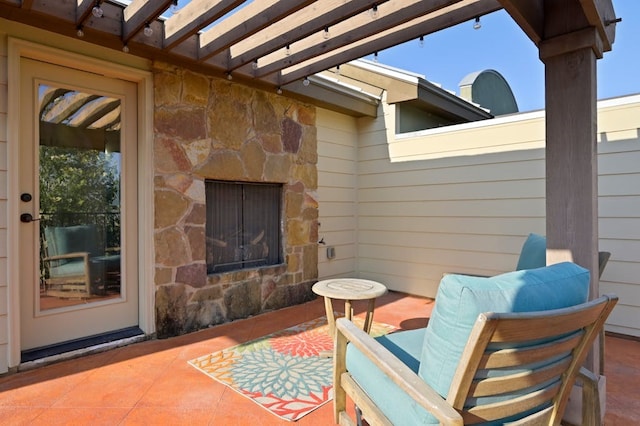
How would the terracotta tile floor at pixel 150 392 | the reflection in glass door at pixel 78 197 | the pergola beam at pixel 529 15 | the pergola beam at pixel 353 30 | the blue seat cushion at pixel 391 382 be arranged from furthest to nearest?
the reflection in glass door at pixel 78 197, the pergola beam at pixel 353 30, the terracotta tile floor at pixel 150 392, the pergola beam at pixel 529 15, the blue seat cushion at pixel 391 382

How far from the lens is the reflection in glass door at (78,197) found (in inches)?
108

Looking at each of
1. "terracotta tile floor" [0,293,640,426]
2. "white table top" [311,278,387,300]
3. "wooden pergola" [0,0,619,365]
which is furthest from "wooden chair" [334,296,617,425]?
"white table top" [311,278,387,300]

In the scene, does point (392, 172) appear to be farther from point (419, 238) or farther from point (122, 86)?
point (122, 86)

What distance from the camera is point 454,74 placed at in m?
8.10

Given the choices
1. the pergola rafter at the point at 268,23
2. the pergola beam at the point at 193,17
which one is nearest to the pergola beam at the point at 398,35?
the pergola rafter at the point at 268,23

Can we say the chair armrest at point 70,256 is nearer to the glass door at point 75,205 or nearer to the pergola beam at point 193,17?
the glass door at point 75,205

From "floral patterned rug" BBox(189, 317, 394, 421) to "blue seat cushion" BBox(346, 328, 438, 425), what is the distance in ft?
1.98

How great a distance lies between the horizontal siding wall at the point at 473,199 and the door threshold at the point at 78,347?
3.07 m

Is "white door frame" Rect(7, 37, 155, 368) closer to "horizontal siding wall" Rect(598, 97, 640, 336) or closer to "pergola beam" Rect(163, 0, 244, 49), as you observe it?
"pergola beam" Rect(163, 0, 244, 49)

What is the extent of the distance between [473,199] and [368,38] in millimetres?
2160

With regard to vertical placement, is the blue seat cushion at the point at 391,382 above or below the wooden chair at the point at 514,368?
below

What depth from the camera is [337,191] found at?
495 centimetres

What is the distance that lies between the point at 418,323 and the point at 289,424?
197 centimetres

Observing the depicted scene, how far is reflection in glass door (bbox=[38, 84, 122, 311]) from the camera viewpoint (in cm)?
274
